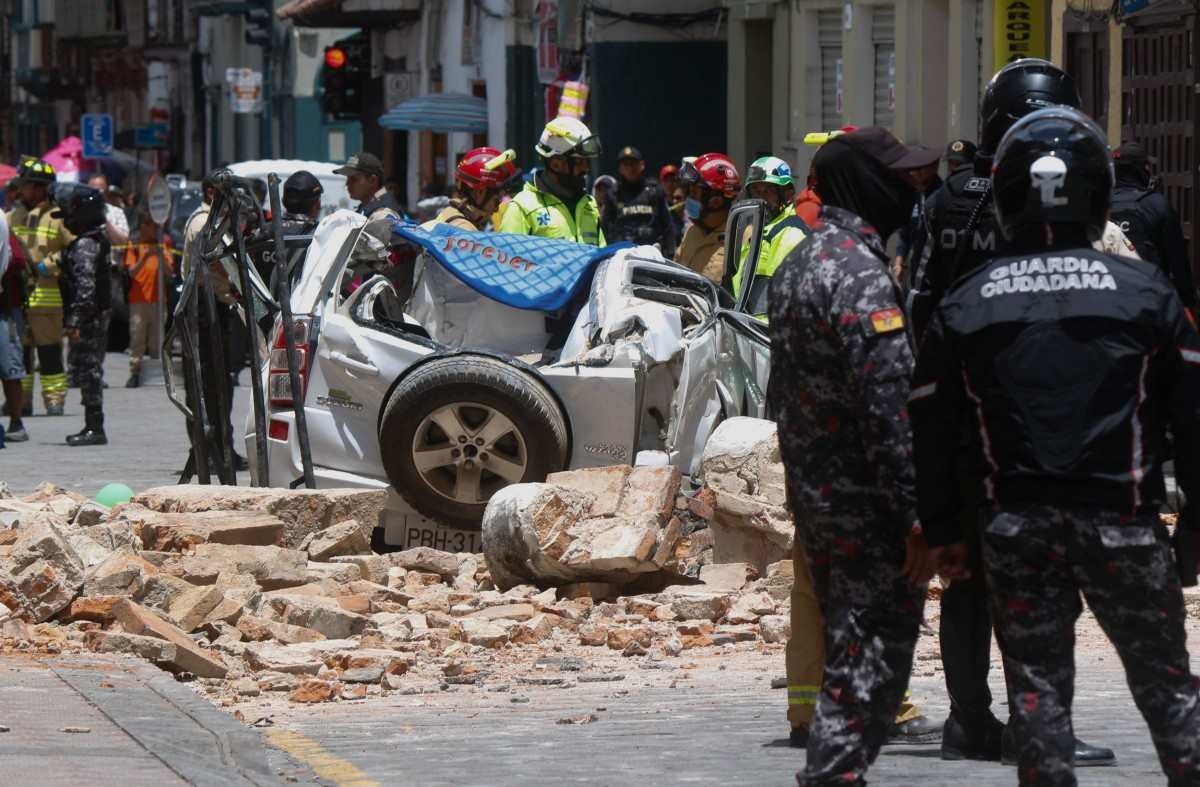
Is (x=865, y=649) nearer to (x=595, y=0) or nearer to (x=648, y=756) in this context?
(x=648, y=756)

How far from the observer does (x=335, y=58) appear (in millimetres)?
45875

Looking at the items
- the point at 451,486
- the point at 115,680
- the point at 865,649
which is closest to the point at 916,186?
the point at 865,649

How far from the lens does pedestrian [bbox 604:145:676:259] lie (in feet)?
82.1

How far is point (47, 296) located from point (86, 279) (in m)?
1.17

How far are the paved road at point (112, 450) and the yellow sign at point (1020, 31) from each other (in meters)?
6.51

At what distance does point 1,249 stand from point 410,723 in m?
10.5

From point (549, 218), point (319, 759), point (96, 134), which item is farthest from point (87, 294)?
point (96, 134)

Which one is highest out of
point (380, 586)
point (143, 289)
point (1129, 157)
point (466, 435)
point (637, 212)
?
point (1129, 157)

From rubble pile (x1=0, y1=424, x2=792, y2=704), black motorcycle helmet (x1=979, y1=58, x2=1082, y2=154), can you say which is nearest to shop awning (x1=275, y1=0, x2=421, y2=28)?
rubble pile (x1=0, y1=424, x2=792, y2=704)

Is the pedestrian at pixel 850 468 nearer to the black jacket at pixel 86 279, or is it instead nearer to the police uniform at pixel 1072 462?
the police uniform at pixel 1072 462

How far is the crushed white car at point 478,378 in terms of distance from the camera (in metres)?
11.5

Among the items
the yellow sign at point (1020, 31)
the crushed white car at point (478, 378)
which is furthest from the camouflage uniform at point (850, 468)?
the yellow sign at point (1020, 31)

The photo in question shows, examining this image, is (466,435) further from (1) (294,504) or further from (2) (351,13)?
(2) (351,13)

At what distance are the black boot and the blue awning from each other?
717 inches
